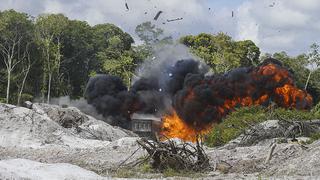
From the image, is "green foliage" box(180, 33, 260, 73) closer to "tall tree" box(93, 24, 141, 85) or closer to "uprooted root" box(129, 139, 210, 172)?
"tall tree" box(93, 24, 141, 85)

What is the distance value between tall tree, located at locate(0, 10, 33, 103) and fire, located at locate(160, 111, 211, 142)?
64.2 ft

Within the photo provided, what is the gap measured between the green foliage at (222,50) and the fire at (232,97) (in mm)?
23440

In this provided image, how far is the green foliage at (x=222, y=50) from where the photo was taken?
2702 inches

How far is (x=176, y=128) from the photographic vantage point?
43.7 metres

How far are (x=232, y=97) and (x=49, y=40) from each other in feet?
92.8

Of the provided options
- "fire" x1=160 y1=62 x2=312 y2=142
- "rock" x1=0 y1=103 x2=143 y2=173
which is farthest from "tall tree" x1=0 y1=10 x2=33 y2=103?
"fire" x1=160 y1=62 x2=312 y2=142

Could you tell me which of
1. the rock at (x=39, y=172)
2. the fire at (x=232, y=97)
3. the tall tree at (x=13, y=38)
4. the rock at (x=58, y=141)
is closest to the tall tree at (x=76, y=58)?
the tall tree at (x=13, y=38)

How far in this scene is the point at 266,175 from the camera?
17.8 metres

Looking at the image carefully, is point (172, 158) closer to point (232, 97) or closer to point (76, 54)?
point (232, 97)

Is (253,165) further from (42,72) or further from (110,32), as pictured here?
(110,32)

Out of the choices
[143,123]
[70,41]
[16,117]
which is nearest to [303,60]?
[70,41]

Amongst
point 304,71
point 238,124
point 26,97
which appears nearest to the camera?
point 238,124

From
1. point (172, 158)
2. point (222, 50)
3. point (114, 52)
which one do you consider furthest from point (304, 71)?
point (172, 158)

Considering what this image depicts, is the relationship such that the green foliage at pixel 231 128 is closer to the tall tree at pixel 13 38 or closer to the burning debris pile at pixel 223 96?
the burning debris pile at pixel 223 96
